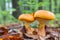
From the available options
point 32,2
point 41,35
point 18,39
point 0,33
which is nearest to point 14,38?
point 18,39

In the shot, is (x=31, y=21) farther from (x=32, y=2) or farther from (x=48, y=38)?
(x=32, y=2)

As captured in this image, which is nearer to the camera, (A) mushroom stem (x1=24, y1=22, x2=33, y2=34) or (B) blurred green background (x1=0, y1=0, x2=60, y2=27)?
(A) mushroom stem (x1=24, y1=22, x2=33, y2=34)

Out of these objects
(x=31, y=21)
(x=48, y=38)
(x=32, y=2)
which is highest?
(x=32, y=2)

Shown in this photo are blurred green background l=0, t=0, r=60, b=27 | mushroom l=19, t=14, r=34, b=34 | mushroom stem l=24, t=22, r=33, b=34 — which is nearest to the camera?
mushroom l=19, t=14, r=34, b=34

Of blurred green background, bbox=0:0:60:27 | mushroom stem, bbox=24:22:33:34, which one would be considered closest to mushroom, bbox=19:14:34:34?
mushroom stem, bbox=24:22:33:34

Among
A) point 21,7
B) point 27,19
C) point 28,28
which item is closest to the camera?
point 27,19

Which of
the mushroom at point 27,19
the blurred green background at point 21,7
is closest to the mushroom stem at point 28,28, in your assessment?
the mushroom at point 27,19

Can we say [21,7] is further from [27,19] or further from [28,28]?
[27,19]

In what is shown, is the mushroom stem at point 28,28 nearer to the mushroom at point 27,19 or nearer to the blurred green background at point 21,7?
the mushroom at point 27,19

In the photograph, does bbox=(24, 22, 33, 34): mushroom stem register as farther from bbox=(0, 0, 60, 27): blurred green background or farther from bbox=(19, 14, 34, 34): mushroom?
bbox=(0, 0, 60, 27): blurred green background

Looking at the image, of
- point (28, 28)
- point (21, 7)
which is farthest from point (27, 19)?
point (21, 7)

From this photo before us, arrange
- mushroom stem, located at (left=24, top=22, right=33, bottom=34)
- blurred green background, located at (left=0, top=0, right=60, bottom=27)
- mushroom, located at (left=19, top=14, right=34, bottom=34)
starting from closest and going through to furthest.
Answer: mushroom, located at (left=19, top=14, right=34, bottom=34), mushroom stem, located at (left=24, top=22, right=33, bottom=34), blurred green background, located at (left=0, top=0, right=60, bottom=27)
